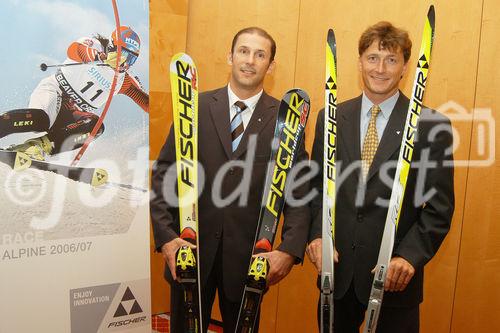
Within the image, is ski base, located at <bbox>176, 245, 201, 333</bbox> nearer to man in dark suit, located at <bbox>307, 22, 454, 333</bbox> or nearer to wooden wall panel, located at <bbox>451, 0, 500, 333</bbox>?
man in dark suit, located at <bbox>307, 22, 454, 333</bbox>

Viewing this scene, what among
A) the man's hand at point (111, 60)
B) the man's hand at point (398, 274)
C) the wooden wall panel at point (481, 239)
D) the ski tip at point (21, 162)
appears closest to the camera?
the man's hand at point (398, 274)

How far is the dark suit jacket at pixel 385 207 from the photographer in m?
2.02

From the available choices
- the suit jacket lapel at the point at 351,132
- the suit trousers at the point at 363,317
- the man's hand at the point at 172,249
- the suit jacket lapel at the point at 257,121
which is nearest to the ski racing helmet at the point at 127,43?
the suit jacket lapel at the point at 257,121

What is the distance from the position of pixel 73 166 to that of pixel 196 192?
2.07 ft

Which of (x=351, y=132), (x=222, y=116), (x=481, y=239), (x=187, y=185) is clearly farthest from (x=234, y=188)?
(x=481, y=239)

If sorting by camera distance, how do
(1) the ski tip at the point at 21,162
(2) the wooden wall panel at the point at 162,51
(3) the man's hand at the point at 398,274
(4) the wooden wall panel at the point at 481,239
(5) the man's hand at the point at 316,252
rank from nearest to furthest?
(3) the man's hand at the point at 398,274 < (5) the man's hand at the point at 316,252 < (1) the ski tip at the point at 21,162 < (4) the wooden wall panel at the point at 481,239 < (2) the wooden wall panel at the point at 162,51

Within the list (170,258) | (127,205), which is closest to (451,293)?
(170,258)

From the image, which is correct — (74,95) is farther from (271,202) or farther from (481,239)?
(481,239)

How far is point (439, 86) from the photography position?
2.68 meters

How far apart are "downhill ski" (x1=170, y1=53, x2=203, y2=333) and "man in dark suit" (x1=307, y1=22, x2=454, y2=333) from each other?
482 millimetres

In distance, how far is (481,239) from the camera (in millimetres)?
2695

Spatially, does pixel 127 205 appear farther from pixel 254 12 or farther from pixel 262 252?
pixel 254 12

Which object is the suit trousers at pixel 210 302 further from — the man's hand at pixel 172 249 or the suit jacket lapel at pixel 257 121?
the suit jacket lapel at pixel 257 121

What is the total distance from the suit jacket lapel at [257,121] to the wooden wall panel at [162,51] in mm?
1173
